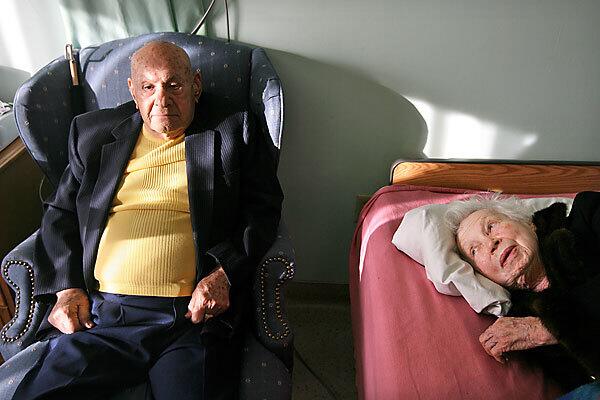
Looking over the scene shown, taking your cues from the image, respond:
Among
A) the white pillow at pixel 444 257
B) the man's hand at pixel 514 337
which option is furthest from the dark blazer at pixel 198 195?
the man's hand at pixel 514 337

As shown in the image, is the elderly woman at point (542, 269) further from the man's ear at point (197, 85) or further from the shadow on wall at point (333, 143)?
the man's ear at point (197, 85)

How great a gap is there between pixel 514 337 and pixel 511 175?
28.4 inches

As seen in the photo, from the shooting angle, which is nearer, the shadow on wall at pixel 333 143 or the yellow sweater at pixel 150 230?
the yellow sweater at pixel 150 230

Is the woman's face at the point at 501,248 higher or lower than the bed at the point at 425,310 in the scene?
higher

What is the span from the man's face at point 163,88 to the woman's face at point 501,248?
875mm

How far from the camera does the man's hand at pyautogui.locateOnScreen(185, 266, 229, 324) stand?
45.2 inches

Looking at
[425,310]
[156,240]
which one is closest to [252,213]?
[156,240]

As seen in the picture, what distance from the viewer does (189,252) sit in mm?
1241

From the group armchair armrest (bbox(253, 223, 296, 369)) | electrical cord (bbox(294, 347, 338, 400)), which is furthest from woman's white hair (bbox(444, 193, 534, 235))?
electrical cord (bbox(294, 347, 338, 400))

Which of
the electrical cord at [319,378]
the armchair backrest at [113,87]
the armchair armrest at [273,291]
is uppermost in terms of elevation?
the armchair backrest at [113,87]

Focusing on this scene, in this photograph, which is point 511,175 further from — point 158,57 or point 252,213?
point 158,57

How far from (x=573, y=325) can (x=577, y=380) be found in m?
0.12

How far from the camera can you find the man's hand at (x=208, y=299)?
1147 millimetres

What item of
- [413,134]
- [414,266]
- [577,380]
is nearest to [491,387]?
[577,380]
